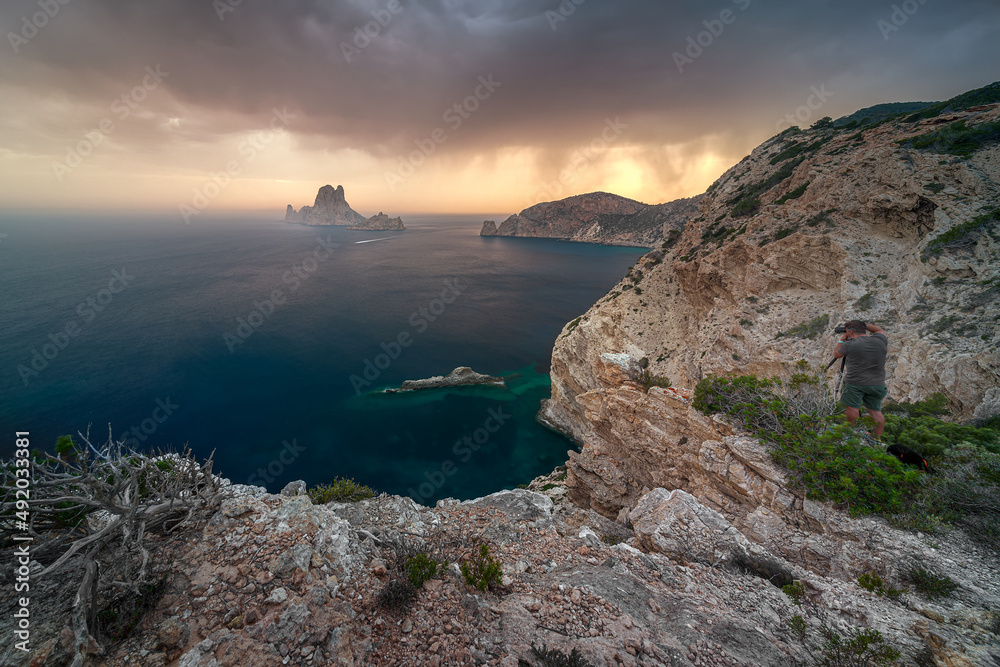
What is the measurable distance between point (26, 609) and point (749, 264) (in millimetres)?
23999

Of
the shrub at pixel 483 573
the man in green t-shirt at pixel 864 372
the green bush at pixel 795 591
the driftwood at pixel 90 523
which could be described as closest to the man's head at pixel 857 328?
the man in green t-shirt at pixel 864 372

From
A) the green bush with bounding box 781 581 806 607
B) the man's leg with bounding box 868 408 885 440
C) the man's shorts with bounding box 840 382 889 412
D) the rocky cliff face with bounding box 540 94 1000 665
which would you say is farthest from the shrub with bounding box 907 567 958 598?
the man's shorts with bounding box 840 382 889 412

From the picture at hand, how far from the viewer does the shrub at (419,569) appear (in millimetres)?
4555

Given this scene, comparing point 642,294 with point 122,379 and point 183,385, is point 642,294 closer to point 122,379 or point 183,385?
point 183,385

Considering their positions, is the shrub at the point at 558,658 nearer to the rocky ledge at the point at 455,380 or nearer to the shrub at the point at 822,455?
the shrub at the point at 822,455

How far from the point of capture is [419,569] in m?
4.65

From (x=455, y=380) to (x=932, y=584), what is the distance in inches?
1256

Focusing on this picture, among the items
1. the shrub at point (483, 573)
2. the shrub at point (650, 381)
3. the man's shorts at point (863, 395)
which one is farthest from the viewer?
the shrub at point (650, 381)

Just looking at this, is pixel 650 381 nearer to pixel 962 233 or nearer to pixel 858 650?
pixel 962 233

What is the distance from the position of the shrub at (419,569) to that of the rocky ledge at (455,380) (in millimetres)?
29076

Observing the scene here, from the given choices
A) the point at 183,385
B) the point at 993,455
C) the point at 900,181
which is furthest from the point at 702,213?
the point at 183,385

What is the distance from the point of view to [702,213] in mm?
24984

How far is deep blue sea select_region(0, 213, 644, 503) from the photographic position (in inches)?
952

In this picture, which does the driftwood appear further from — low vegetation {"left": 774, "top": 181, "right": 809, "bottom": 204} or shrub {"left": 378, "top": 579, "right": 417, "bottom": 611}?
low vegetation {"left": 774, "top": 181, "right": 809, "bottom": 204}
